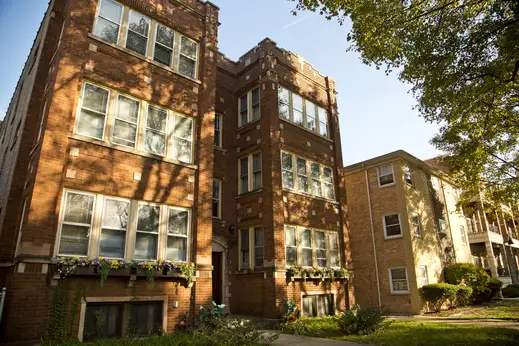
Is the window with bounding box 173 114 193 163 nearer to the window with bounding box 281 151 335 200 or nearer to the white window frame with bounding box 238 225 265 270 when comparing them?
the white window frame with bounding box 238 225 265 270

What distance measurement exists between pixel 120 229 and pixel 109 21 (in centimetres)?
693

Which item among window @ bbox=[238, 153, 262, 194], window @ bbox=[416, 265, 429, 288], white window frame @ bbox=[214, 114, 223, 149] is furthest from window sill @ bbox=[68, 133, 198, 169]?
window @ bbox=[416, 265, 429, 288]

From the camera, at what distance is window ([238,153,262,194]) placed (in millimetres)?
16266

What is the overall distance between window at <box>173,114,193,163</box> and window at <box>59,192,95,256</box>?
3.37 metres

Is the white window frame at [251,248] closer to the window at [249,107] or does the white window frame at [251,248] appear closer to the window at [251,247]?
the window at [251,247]

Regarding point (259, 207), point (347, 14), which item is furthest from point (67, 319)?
point (347, 14)

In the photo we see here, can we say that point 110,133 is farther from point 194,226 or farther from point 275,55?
point 275,55

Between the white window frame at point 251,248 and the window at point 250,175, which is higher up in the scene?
the window at point 250,175

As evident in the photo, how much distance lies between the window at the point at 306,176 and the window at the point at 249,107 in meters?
2.54

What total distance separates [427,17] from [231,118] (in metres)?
9.63

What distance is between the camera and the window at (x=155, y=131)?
11.6 meters

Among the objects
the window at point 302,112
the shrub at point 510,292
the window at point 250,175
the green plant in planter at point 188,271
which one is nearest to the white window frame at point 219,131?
the window at point 250,175

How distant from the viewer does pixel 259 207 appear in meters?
15.5

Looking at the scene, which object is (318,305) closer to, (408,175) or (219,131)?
(219,131)
